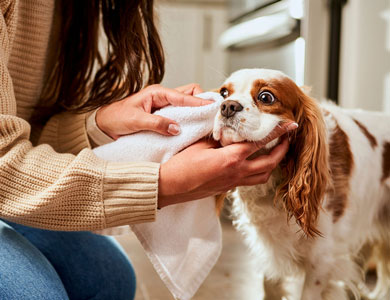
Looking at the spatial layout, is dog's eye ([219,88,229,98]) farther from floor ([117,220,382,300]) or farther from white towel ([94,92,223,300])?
floor ([117,220,382,300])

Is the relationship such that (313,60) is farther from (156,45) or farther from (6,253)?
(6,253)

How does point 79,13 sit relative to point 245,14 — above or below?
above

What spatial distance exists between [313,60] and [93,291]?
1.38 m

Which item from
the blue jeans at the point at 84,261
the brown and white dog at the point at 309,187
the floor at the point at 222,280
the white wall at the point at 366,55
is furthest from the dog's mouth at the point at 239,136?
the white wall at the point at 366,55

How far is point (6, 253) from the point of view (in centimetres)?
94

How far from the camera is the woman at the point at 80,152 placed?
2.85 feet

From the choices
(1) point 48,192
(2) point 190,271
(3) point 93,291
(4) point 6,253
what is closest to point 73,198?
(1) point 48,192

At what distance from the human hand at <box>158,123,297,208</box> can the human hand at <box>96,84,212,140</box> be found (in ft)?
0.34

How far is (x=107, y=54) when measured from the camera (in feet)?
4.01

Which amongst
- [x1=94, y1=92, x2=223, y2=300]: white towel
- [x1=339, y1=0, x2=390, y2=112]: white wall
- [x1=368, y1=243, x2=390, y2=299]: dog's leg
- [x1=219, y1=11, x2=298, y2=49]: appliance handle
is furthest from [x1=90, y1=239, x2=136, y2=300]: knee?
[x1=219, y1=11, x2=298, y2=49]: appliance handle

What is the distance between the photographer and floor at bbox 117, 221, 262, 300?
64.1 inches

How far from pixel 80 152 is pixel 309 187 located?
1.53ft

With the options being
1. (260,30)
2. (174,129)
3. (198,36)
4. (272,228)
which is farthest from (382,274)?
(198,36)

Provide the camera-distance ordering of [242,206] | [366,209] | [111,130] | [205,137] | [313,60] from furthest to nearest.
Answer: [313,60]
[366,209]
[242,206]
[111,130]
[205,137]
